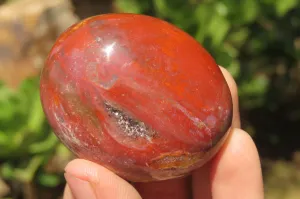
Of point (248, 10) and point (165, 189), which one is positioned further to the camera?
point (248, 10)

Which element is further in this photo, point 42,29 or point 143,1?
point 42,29

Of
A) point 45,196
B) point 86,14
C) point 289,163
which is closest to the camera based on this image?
point 45,196

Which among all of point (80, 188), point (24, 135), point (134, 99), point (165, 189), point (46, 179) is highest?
point (134, 99)

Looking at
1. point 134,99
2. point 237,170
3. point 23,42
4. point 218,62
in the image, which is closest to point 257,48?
point 218,62


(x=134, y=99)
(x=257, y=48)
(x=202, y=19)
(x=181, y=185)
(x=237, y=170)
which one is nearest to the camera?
(x=134, y=99)

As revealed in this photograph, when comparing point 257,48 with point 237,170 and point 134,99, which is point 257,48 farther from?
point 134,99

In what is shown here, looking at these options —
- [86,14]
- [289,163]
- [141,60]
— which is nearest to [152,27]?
[141,60]

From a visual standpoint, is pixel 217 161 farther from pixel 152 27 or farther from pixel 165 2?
pixel 165 2
